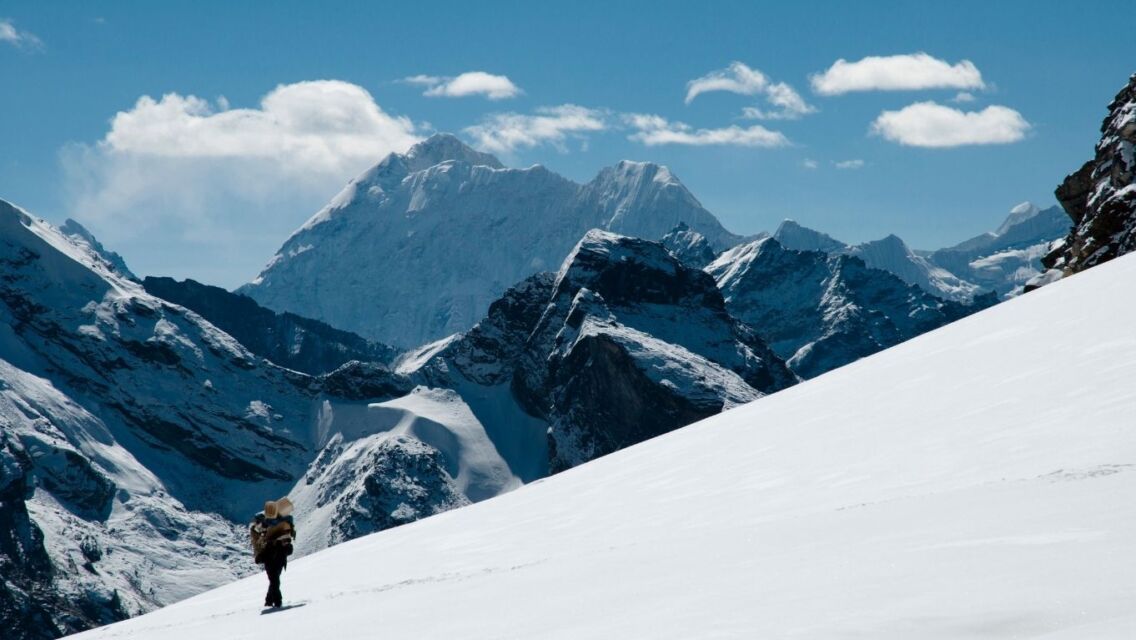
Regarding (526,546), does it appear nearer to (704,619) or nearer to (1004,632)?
(704,619)

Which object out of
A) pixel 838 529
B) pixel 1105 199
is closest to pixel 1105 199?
pixel 1105 199

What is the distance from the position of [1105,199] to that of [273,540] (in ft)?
187

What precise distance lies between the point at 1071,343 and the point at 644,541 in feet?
34.5

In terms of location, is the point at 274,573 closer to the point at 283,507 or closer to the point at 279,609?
the point at 279,609

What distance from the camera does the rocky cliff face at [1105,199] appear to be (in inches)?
2483

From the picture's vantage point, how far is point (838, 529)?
1653cm

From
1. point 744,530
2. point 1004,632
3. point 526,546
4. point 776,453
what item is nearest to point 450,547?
point 526,546

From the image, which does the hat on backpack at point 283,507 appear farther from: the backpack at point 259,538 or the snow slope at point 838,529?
the snow slope at point 838,529

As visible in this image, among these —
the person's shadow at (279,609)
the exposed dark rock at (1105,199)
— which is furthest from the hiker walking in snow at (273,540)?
the exposed dark rock at (1105,199)

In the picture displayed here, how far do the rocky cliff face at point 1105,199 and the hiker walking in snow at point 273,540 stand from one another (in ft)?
162

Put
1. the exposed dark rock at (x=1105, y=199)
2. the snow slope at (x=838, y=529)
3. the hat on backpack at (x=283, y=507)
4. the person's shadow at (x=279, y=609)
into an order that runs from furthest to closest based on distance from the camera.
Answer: the exposed dark rock at (x=1105, y=199)
the hat on backpack at (x=283, y=507)
the person's shadow at (x=279, y=609)
the snow slope at (x=838, y=529)

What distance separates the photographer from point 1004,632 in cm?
1033

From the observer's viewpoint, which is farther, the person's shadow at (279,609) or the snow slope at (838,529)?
the person's shadow at (279,609)

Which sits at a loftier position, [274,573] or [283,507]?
[283,507]
